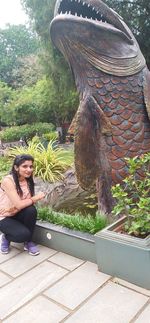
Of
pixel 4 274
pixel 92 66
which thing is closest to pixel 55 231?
pixel 4 274

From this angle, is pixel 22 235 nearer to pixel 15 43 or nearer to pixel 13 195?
pixel 13 195

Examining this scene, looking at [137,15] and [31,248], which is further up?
[137,15]

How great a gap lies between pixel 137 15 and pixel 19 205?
5.59 m

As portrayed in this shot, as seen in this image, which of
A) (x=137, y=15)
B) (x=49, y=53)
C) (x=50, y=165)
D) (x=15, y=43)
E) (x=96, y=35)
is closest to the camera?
(x=96, y=35)

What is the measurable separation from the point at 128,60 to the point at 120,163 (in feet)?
3.10

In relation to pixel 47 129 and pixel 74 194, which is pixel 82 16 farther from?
pixel 47 129

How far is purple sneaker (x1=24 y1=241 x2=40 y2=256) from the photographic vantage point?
2.80 meters

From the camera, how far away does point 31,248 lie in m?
2.83

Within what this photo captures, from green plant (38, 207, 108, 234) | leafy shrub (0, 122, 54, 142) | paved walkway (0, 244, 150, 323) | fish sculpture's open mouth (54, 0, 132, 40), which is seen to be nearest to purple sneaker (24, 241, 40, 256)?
paved walkway (0, 244, 150, 323)

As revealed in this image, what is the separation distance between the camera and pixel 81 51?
8.64ft

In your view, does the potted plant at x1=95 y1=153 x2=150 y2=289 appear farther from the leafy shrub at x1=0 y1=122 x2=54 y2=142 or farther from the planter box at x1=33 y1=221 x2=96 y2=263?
the leafy shrub at x1=0 y1=122 x2=54 y2=142

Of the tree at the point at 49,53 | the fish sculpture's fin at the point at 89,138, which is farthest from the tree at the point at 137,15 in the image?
the fish sculpture's fin at the point at 89,138

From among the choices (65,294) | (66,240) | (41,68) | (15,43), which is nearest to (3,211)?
(66,240)

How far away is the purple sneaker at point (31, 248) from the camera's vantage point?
280 cm
